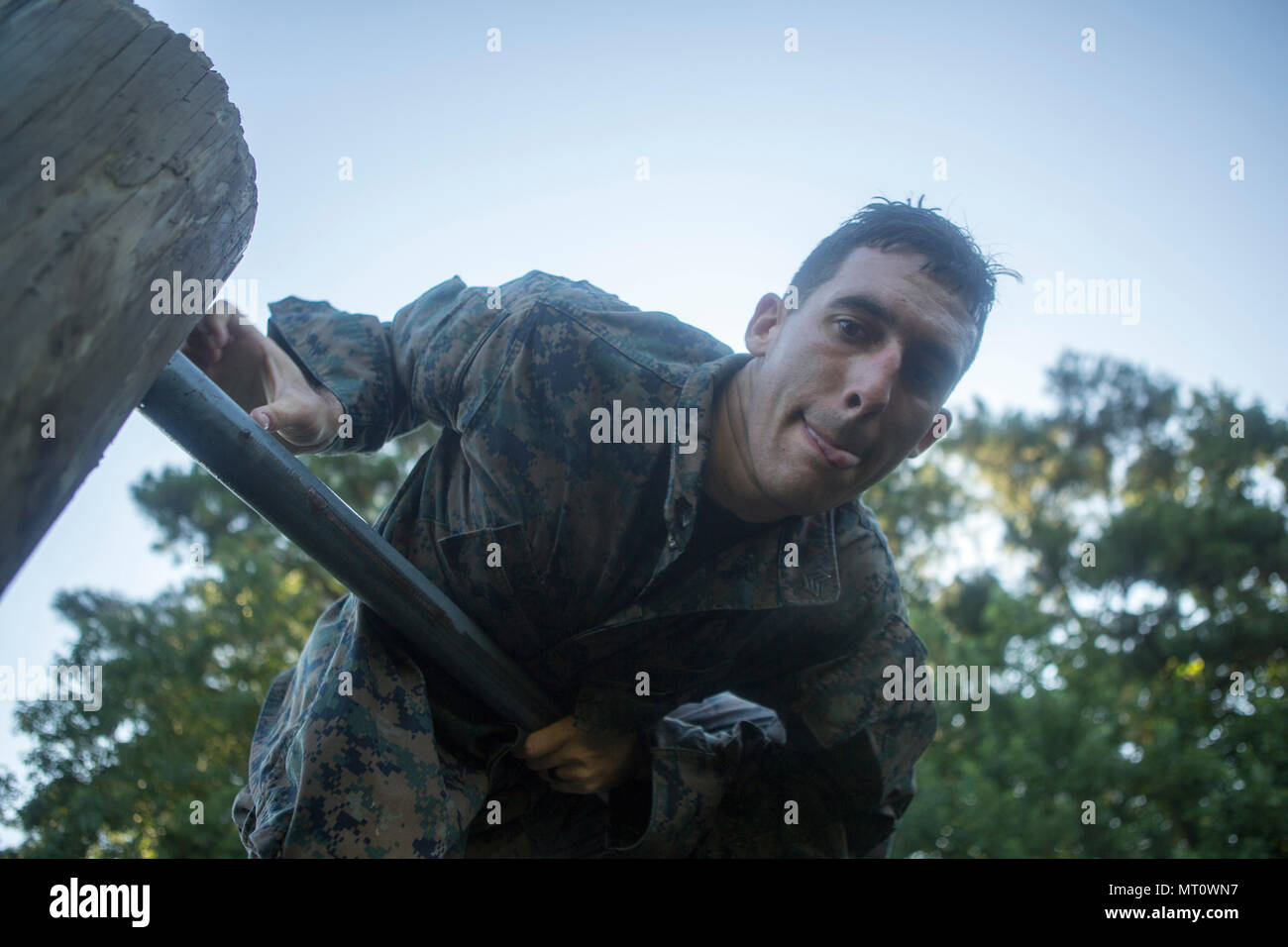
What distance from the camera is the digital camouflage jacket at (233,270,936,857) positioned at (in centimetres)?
224

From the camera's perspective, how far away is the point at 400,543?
2494 millimetres

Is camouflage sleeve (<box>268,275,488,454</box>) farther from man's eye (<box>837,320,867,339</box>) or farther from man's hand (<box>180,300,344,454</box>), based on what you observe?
man's eye (<box>837,320,867,339</box>)

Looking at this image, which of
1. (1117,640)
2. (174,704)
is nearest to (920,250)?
(174,704)

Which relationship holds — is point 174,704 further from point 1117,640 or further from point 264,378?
point 1117,640

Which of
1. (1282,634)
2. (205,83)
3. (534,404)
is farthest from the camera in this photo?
(1282,634)

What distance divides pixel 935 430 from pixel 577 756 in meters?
1.38

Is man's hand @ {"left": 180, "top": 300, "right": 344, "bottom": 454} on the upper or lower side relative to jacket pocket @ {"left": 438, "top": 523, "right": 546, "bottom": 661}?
upper

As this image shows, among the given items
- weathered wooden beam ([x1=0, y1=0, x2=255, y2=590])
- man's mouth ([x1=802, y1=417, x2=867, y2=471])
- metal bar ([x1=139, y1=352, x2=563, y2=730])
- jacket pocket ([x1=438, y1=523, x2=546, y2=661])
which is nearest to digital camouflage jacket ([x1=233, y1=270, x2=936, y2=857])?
jacket pocket ([x1=438, y1=523, x2=546, y2=661])

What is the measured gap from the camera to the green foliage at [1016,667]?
11172mm

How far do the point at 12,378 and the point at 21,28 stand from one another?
1.63 ft

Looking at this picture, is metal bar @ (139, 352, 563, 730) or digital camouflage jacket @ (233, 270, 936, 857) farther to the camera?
digital camouflage jacket @ (233, 270, 936, 857)
